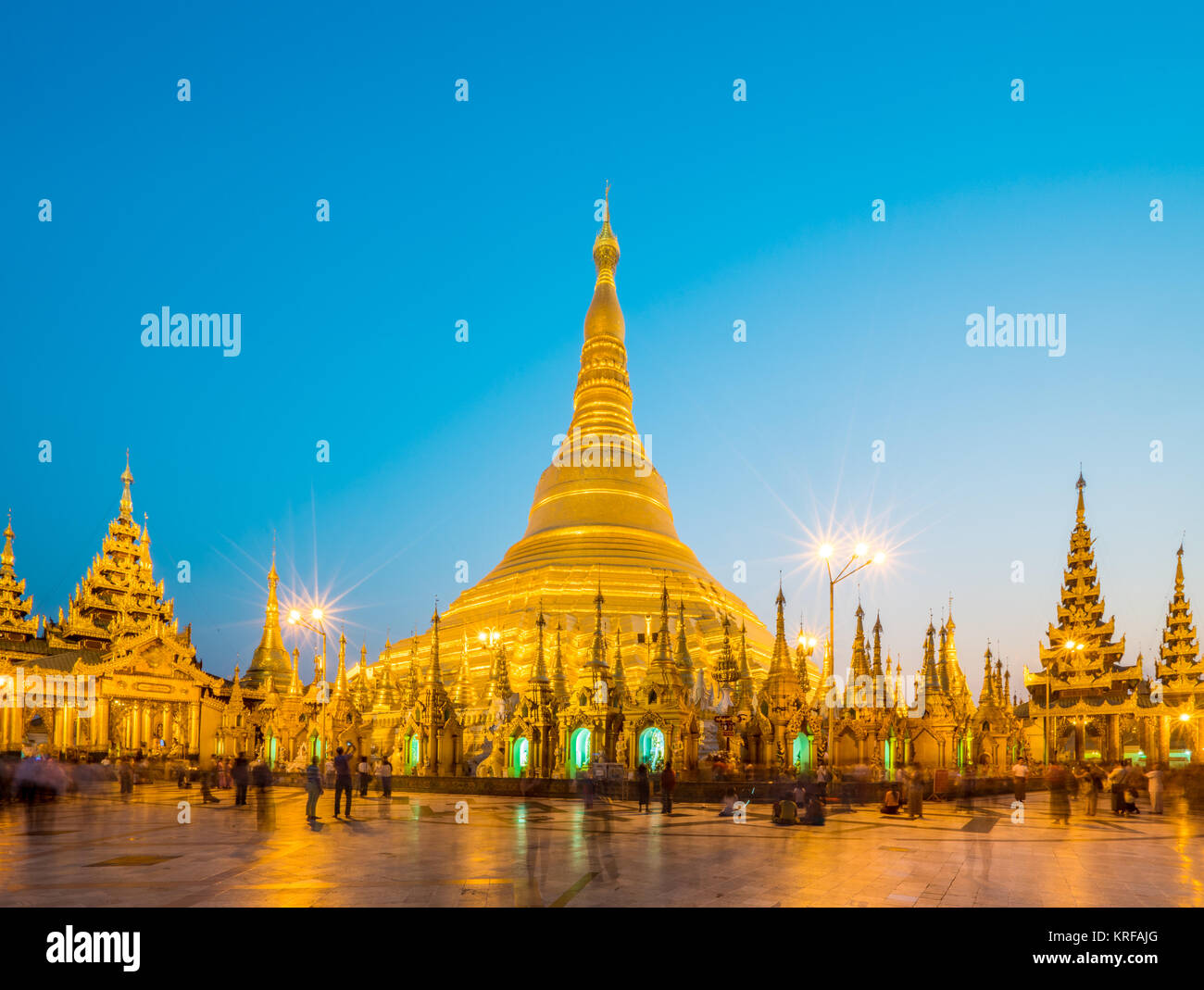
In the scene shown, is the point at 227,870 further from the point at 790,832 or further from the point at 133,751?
the point at 133,751

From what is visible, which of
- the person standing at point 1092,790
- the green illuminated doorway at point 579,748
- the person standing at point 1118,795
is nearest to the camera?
the person standing at point 1092,790

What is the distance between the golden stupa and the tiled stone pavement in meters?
28.2

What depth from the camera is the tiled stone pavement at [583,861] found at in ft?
37.0

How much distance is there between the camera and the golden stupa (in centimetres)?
5844

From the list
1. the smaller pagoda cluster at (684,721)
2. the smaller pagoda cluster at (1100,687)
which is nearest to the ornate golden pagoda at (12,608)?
the smaller pagoda cluster at (684,721)

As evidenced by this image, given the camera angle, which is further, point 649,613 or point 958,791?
point 649,613

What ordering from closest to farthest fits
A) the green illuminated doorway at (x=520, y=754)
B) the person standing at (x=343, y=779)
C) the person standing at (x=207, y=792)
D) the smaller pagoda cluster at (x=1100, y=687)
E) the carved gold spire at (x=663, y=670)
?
the person standing at (x=343, y=779)
the person standing at (x=207, y=792)
the carved gold spire at (x=663, y=670)
the green illuminated doorway at (x=520, y=754)
the smaller pagoda cluster at (x=1100, y=687)

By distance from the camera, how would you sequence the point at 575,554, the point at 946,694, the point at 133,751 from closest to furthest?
the point at 946,694 → the point at 133,751 → the point at 575,554

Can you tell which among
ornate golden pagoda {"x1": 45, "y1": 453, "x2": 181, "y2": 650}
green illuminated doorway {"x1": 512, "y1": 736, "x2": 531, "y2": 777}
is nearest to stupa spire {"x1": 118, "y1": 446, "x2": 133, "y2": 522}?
ornate golden pagoda {"x1": 45, "y1": 453, "x2": 181, "y2": 650}

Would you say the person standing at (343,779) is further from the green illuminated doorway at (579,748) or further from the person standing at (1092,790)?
the person standing at (1092,790)

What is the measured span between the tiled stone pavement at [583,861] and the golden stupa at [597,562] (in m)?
28.2
